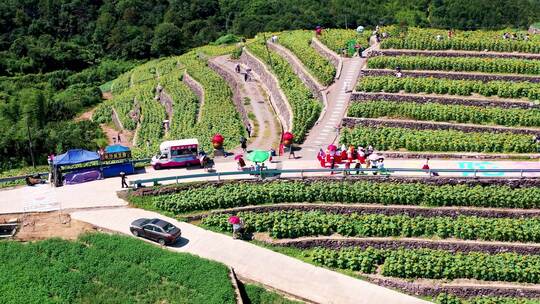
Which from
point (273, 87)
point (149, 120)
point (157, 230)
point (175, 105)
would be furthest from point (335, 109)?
point (149, 120)

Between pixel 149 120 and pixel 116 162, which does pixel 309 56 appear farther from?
pixel 116 162

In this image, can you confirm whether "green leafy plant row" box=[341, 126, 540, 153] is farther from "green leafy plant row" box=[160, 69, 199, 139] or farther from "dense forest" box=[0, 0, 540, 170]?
"dense forest" box=[0, 0, 540, 170]

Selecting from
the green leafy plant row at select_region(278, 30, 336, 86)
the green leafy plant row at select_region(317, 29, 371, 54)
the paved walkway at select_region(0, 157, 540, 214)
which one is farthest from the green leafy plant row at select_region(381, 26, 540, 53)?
the paved walkway at select_region(0, 157, 540, 214)

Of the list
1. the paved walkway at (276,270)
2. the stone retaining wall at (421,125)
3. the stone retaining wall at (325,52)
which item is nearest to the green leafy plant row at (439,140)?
the stone retaining wall at (421,125)

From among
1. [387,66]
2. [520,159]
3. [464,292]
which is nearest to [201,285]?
[464,292]

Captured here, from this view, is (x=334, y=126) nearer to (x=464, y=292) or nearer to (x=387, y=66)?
(x=387, y=66)
